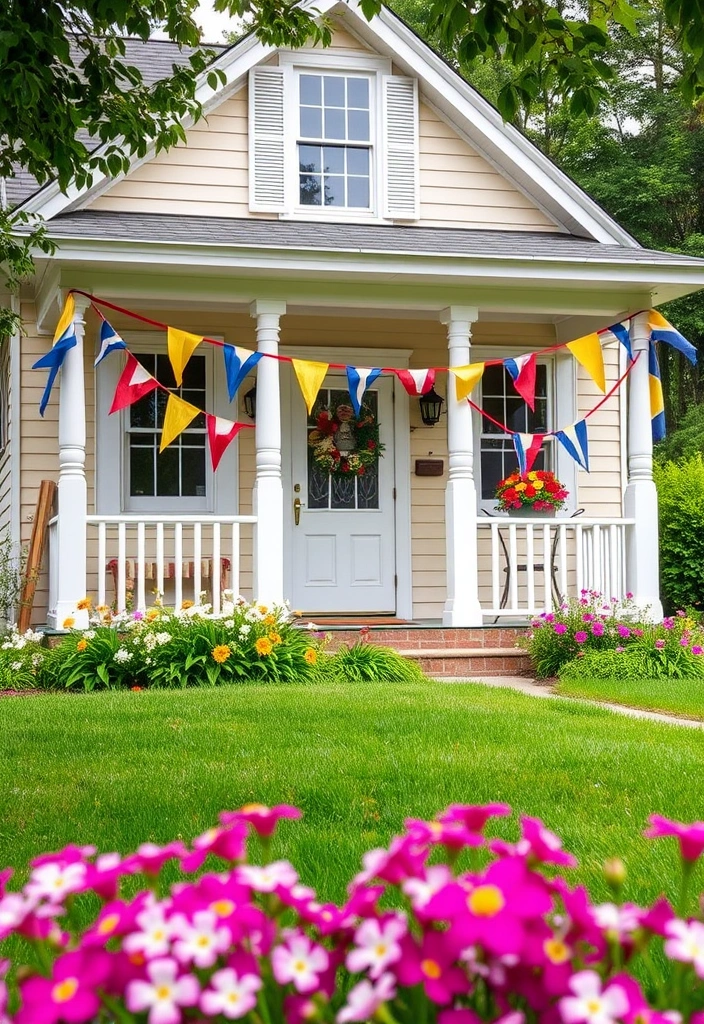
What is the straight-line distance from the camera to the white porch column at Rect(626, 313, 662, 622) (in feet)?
30.6

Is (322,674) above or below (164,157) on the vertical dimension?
below

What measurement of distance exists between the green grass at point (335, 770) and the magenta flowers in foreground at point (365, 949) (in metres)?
1.51

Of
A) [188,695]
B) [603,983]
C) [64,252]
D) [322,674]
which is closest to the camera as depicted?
[603,983]

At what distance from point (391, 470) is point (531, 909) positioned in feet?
30.4

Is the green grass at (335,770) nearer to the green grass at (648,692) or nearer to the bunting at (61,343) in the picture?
the green grass at (648,692)

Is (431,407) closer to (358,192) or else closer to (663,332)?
(358,192)

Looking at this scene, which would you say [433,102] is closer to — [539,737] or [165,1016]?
[539,737]

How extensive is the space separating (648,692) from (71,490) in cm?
443

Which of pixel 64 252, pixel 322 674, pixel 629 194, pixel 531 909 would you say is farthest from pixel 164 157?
pixel 629 194

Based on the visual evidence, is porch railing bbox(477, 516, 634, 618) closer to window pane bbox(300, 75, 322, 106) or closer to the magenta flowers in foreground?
window pane bbox(300, 75, 322, 106)

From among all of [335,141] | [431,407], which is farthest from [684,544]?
[335,141]

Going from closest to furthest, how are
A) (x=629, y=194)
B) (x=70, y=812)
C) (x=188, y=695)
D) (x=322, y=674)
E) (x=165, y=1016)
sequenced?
(x=165, y=1016)
(x=70, y=812)
(x=188, y=695)
(x=322, y=674)
(x=629, y=194)

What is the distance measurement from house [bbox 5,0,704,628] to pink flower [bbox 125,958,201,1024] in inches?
278

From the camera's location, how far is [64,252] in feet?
26.7
